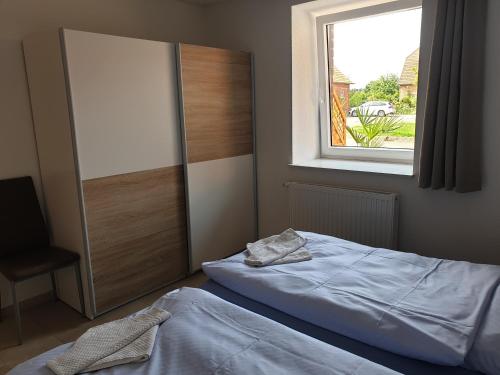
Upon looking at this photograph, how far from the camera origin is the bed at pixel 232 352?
1250 mm

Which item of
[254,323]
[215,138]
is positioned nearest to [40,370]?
[254,323]

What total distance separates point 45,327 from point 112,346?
1.54 m

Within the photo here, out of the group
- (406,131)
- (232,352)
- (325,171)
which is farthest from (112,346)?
(406,131)

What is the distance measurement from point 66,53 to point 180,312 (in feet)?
5.44

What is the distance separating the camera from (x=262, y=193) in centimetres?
362

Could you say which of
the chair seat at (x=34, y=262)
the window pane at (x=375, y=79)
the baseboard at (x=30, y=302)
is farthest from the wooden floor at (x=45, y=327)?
the window pane at (x=375, y=79)

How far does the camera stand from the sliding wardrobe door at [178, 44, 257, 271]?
302 centimetres

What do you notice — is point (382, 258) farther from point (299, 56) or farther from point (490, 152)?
point (299, 56)

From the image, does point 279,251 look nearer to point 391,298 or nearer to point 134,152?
point 391,298

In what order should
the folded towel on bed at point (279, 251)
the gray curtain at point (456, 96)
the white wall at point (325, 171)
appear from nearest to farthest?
the folded towel on bed at point (279, 251)
the gray curtain at point (456, 96)
the white wall at point (325, 171)

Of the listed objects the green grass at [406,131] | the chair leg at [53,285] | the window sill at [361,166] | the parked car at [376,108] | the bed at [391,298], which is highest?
the parked car at [376,108]

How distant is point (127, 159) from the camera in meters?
2.67

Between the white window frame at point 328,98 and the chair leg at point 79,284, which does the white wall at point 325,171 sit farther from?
the chair leg at point 79,284

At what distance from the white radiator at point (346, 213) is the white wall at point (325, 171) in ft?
0.36
